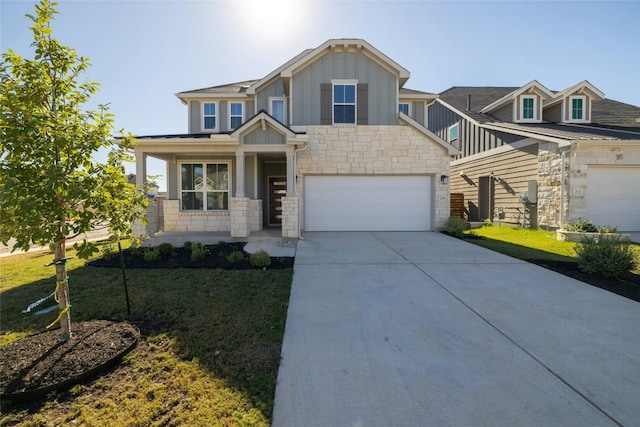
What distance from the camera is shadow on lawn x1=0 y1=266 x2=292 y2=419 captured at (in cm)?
287

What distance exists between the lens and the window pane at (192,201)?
11523 mm

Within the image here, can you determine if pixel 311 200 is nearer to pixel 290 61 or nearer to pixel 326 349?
pixel 290 61

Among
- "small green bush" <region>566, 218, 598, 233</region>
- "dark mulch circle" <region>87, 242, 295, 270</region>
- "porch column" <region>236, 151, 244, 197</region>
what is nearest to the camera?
"dark mulch circle" <region>87, 242, 295, 270</region>

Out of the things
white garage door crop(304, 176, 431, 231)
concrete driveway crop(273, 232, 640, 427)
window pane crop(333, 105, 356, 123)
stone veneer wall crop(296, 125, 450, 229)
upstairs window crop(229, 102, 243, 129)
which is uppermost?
upstairs window crop(229, 102, 243, 129)

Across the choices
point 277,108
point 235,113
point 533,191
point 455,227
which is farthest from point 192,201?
point 533,191

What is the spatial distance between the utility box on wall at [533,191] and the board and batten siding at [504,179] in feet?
0.94

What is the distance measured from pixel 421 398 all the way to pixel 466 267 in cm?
462

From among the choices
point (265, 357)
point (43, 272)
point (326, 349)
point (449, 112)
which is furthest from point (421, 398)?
point (449, 112)

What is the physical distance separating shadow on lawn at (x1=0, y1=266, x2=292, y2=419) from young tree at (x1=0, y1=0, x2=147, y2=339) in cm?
104

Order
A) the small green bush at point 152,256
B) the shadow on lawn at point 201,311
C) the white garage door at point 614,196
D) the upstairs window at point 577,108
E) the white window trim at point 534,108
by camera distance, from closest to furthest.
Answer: the shadow on lawn at point 201,311 < the small green bush at point 152,256 < the white garage door at point 614,196 < the upstairs window at point 577,108 < the white window trim at point 534,108

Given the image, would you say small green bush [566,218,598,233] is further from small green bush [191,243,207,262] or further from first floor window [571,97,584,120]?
small green bush [191,243,207,262]

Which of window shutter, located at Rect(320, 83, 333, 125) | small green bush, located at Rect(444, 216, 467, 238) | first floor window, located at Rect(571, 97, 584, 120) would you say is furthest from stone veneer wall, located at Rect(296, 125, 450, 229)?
first floor window, located at Rect(571, 97, 584, 120)

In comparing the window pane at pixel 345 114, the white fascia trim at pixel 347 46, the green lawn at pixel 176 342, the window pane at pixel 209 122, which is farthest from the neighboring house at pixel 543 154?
the window pane at pixel 209 122

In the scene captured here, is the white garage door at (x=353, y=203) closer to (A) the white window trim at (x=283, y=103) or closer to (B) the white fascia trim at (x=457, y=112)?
(A) the white window trim at (x=283, y=103)
